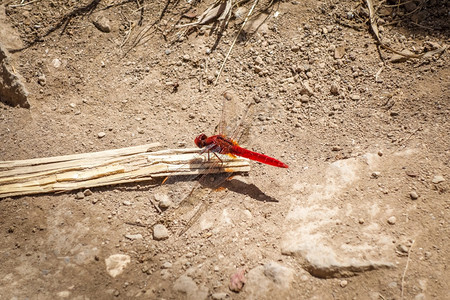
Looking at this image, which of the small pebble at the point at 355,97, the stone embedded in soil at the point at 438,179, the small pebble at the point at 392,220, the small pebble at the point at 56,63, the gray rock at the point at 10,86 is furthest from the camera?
the small pebble at the point at 56,63

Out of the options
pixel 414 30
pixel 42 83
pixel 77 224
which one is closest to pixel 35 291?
pixel 77 224

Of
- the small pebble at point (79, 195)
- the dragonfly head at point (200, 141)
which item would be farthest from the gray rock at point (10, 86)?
the dragonfly head at point (200, 141)

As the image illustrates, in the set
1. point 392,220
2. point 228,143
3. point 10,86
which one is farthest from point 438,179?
point 10,86

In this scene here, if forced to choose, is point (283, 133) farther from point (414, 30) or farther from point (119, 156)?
point (414, 30)

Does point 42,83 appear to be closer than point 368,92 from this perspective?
No

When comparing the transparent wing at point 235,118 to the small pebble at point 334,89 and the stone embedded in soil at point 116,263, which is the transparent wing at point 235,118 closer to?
the small pebble at point 334,89

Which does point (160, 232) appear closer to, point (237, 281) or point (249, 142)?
point (237, 281)

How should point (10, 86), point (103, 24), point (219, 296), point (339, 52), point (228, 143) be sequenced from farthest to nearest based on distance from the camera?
point (103, 24) → point (10, 86) → point (339, 52) → point (228, 143) → point (219, 296)
